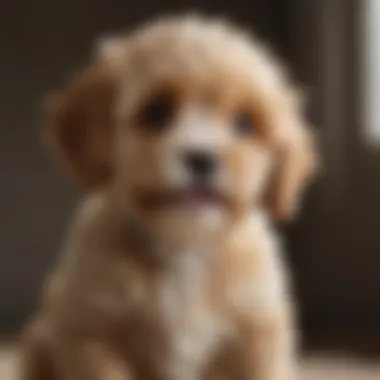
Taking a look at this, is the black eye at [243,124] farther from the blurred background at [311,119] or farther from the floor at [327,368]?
the blurred background at [311,119]

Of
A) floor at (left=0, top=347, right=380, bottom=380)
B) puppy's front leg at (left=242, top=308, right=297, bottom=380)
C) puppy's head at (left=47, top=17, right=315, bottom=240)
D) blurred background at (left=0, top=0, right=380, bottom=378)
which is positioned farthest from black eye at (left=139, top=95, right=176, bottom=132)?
blurred background at (left=0, top=0, right=380, bottom=378)

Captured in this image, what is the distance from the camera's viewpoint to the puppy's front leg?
3.22ft

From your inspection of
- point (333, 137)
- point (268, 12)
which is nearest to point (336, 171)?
point (333, 137)

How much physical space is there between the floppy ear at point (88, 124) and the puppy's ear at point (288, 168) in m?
0.16

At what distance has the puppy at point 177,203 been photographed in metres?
0.90

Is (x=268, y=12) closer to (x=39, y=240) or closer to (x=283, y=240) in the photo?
(x=283, y=240)

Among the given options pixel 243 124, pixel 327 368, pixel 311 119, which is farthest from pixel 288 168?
pixel 311 119

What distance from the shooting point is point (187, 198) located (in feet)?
2.93

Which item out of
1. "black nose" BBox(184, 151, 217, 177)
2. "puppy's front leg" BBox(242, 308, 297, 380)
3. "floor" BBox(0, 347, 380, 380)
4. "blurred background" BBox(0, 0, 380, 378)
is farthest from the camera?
"blurred background" BBox(0, 0, 380, 378)

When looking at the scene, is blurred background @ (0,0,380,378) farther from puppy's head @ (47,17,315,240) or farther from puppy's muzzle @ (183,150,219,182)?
puppy's muzzle @ (183,150,219,182)

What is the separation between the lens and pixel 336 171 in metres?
1.65

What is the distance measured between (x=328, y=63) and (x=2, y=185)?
0.57m

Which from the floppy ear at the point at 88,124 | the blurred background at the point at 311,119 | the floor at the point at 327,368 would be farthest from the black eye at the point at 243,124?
the blurred background at the point at 311,119

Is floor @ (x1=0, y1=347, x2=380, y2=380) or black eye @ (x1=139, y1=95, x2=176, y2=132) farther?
floor @ (x1=0, y1=347, x2=380, y2=380)
